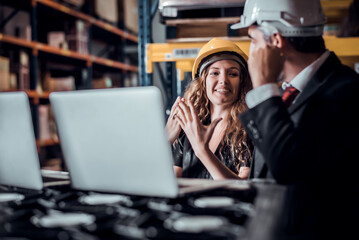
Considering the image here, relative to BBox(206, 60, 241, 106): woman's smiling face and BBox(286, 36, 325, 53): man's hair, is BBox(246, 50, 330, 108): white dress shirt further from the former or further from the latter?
BBox(206, 60, 241, 106): woman's smiling face

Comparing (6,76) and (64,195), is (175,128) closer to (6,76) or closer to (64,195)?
(64,195)

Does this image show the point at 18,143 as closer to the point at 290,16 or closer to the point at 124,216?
the point at 124,216

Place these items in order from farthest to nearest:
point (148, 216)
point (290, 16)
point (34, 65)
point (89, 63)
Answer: point (89, 63), point (34, 65), point (290, 16), point (148, 216)

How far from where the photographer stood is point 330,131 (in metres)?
1.01

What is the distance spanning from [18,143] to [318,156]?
0.87m

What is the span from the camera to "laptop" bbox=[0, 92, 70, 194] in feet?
3.45

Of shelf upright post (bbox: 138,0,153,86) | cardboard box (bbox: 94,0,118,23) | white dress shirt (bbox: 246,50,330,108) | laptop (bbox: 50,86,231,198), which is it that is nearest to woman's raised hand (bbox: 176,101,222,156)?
white dress shirt (bbox: 246,50,330,108)

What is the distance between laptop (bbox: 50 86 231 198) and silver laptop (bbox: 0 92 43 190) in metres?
0.10

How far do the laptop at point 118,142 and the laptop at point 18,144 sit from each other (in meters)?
0.10

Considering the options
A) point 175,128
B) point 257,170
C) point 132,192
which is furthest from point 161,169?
point 175,128

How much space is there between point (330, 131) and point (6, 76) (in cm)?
311

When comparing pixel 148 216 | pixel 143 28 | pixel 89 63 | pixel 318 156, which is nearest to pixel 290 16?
pixel 318 156

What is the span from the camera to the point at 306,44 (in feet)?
4.13

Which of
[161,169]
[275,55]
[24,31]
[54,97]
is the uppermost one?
[24,31]
